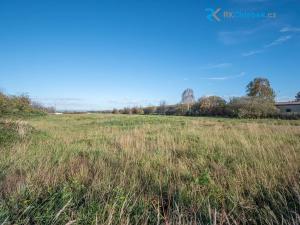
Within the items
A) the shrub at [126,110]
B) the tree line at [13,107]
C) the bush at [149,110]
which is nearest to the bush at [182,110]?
the bush at [149,110]

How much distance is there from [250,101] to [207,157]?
128 ft

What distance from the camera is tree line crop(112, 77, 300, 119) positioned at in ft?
126

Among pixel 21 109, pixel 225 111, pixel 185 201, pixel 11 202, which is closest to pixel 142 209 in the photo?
pixel 185 201

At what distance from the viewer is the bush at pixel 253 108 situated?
38181 millimetres

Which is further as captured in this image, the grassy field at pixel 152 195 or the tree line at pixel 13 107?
the tree line at pixel 13 107

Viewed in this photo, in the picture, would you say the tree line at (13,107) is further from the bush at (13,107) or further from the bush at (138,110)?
the bush at (138,110)

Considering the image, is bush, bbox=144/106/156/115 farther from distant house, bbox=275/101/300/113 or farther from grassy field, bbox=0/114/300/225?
grassy field, bbox=0/114/300/225

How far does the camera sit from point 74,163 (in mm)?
4848

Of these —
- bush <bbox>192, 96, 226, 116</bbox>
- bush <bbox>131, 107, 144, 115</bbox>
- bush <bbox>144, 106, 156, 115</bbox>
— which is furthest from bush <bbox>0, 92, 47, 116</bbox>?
bush <bbox>131, 107, 144, 115</bbox>

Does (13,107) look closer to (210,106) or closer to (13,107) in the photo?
(13,107)

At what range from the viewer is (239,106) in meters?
42.0

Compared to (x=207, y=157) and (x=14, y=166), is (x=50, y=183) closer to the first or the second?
(x=14, y=166)

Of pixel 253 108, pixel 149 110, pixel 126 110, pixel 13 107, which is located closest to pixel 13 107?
pixel 13 107

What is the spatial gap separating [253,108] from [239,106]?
308 cm
